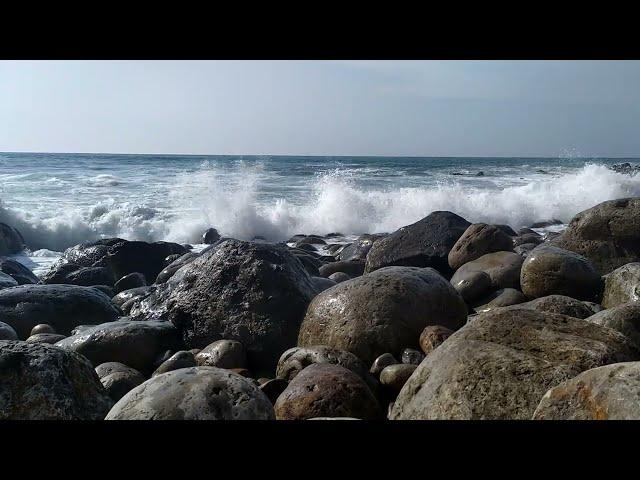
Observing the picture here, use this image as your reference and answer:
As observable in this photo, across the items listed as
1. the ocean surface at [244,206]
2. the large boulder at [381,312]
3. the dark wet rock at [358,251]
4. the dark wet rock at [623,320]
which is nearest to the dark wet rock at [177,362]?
the large boulder at [381,312]

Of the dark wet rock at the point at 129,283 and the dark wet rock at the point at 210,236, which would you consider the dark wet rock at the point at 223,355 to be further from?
the dark wet rock at the point at 210,236

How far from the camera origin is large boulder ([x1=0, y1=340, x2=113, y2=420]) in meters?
3.13

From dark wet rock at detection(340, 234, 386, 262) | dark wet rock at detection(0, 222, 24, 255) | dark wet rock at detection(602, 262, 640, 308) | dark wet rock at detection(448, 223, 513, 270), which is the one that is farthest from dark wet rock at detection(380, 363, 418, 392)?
dark wet rock at detection(0, 222, 24, 255)

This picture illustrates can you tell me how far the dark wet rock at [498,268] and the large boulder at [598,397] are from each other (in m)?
5.11

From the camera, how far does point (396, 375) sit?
15.4ft

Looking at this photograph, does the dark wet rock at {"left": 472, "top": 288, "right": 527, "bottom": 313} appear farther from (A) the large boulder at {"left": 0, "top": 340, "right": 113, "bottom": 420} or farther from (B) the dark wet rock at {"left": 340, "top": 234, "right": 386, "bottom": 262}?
(B) the dark wet rock at {"left": 340, "top": 234, "right": 386, "bottom": 262}

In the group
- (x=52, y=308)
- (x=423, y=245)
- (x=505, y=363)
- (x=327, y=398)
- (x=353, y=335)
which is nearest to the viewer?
(x=505, y=363)

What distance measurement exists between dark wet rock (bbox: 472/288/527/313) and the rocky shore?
21 mm

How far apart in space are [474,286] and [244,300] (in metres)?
2.81

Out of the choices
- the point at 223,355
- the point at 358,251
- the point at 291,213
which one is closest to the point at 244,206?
the point at 291,213

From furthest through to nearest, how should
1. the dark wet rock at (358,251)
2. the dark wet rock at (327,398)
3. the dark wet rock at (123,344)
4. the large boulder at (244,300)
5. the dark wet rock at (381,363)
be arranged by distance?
the dark wet rock at (358,251) → the large boulder at (244,300) → the dark wet rock at (123,344) → the dark wet rock at (381,363) → the dark wet rock at (327,398)

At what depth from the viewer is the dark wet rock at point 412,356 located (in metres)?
5.14

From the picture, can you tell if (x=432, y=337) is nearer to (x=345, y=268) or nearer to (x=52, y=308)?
(x=52, y=308)
